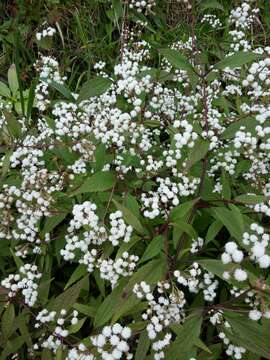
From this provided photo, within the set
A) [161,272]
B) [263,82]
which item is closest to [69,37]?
[263,82]

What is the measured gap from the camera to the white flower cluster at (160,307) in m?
2.74

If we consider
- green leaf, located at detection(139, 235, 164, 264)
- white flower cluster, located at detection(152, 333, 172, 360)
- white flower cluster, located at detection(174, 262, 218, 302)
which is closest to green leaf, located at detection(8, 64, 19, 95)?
green leaf, located at detection(139, 235, 164, 264)

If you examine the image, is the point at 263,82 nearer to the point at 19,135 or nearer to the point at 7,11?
the point at 19,135

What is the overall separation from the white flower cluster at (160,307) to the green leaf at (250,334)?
35cm

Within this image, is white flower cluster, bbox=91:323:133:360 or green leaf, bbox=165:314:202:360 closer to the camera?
white flower cluster, bbox=91:323:133:360

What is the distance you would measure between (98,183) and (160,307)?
1.02 m

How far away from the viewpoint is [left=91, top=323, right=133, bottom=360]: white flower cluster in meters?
2.57

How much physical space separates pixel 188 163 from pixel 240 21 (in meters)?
3.21

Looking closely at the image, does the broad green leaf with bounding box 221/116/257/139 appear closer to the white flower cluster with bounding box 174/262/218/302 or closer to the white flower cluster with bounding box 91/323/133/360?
the white flower cluster with bounding box 174/262/218/302

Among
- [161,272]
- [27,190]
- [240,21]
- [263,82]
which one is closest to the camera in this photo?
[161,272]

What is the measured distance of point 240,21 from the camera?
5.48 m

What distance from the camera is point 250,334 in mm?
2623

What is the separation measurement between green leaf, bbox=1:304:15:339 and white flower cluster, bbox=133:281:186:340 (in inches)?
46.7

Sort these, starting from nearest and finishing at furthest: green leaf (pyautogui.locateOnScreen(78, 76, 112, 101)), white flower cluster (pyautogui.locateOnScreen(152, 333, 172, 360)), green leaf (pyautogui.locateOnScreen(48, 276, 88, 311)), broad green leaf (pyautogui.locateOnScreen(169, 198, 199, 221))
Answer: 1. white flower cluster (pyautogui.locateOnScreen(152, 333, 172, 360))
2. broad green leaf (pyautogui.locateOnScreen(169, 198, 199, 221))
3. green leaf (pyautogui.locateOnScreen(48, 276, 88, 311))
4. green leaf (pyautogui.locateOnScreen(78, 76, 112, 101))
